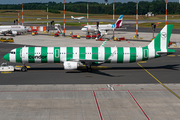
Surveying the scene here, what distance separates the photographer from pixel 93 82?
38.1 metres

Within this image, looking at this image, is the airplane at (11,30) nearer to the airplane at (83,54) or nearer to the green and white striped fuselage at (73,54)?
the airplane at (83,54)

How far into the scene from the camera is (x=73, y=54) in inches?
1748

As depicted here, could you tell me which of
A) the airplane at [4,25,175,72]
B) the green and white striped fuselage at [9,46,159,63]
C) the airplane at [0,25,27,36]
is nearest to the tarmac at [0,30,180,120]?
the airplane at [4,25,175,72]

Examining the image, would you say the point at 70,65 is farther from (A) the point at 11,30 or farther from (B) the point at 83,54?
(A) the point at 11,30
